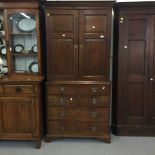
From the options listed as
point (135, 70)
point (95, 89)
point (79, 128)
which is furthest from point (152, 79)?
point (79, 128)

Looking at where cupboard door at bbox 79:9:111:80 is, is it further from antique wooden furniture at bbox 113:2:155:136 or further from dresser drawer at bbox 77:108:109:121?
dresser drawer at bbox 77:108:109:121

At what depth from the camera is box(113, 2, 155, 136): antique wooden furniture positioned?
3.46 m

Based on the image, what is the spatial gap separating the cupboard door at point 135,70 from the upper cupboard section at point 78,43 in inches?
12.7

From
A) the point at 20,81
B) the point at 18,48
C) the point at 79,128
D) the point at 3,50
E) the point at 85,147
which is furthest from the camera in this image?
the point at 3,50

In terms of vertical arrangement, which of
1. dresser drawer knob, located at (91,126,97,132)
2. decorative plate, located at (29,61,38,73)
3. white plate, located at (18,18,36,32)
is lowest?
dresser drawer knob, located at (91,126,97,132)

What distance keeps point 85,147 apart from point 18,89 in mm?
1174

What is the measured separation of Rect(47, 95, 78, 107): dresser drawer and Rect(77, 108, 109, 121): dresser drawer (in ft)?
0.54

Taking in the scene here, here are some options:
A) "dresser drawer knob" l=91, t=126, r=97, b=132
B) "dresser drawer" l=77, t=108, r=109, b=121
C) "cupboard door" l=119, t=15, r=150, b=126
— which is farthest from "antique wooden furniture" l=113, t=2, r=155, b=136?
"dresser drawer knob" l=91, t=126, r=97, b=132

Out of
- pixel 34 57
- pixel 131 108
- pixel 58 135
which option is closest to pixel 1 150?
pixel 58 135

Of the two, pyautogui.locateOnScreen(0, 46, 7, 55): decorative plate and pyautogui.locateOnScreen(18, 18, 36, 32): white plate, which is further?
pyautogui.locateOnScreen(0, 46, 7, 55): decorative plate

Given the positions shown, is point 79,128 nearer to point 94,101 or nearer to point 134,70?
point 94,101

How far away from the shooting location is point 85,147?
3.40 metres

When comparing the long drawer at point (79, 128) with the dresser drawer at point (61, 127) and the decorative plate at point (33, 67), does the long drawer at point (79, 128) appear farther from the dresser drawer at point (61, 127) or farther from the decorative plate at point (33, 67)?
the decorative plate at point (33, 67)

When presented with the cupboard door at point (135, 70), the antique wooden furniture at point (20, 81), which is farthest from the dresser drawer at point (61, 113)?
the cupboard door at point (135, 70)
